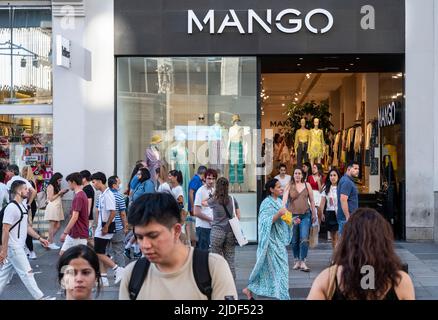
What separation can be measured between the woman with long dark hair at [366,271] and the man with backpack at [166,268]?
546 millimetres

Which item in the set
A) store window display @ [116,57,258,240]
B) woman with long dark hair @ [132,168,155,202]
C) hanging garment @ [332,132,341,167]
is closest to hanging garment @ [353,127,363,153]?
hanging garment @ [332,132,341,167]

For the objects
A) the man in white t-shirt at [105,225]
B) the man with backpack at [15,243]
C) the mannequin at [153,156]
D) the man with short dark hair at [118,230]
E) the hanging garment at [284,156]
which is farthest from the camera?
the hanging garment at [284,156]

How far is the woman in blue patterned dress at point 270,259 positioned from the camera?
8156 mm

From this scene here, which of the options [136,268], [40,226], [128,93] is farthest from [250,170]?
[136,268]

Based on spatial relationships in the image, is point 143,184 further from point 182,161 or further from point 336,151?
point 336,151

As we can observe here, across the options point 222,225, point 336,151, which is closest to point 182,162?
point 222,225

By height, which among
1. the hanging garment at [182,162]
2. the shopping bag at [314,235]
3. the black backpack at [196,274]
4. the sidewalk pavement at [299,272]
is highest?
the hanging garment at [182,162]

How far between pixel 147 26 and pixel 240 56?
2082 mm

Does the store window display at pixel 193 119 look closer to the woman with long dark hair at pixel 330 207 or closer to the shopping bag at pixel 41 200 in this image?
the shopping bag at pixel 41 200

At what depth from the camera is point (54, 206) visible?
13375 millimetres

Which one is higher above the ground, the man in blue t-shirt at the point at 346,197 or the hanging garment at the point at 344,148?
the hanging garment at the point at 344,148

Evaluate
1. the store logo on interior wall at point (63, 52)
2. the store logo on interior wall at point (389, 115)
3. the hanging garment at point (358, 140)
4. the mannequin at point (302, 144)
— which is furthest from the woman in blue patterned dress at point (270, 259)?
the hanging garment at point (358, 140)

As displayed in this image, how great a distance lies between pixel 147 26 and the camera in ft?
46.6

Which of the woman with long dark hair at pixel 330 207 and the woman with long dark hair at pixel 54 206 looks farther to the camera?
the woman with long dark hair at pixel 54 206
